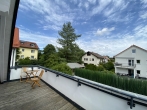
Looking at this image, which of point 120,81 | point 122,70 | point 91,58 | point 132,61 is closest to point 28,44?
point 91,58

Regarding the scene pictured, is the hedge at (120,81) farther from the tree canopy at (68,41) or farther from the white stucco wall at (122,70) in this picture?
the white stucco wall at (122,70)

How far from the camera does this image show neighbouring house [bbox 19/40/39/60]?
73.6 feet

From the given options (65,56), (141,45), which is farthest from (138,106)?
(141,45)

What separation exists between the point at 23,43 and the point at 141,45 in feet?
96.7

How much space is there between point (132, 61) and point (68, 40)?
1545cm

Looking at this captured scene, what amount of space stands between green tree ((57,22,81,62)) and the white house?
11.6 m

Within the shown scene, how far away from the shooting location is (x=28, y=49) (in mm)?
23297

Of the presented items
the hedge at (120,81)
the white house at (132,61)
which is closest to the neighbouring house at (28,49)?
the hedge at (120,81)

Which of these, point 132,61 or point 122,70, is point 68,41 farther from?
point 132,61

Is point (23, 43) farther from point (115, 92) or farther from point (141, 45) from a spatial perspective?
point (141, 45)

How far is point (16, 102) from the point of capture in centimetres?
236

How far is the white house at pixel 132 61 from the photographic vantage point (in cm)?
1673

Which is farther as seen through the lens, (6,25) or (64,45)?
(64,45)

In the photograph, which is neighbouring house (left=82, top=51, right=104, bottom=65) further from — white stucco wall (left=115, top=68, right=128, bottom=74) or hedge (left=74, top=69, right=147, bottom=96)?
hedge (left=74, top=69, right=147, bottom=96)
